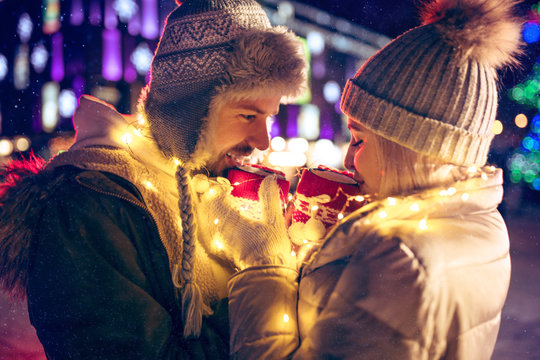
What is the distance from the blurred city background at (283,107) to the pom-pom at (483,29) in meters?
5.51

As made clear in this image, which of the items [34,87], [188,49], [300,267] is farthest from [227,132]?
[34,87]

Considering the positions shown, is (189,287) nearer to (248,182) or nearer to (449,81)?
(248,182)

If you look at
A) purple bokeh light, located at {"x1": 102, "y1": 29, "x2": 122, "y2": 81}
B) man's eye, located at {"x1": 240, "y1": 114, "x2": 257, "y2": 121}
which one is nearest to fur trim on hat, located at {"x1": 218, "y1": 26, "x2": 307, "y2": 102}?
man's eye, located at {"x1": 240, "y1": 114, "x2": 257, "y2": 121}

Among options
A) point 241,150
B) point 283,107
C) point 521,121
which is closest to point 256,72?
point 241,150

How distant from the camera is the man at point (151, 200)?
137 centimetres

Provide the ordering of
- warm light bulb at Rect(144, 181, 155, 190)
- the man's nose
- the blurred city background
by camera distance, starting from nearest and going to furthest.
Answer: warm light bulb at Rect(144, 181, 155, 190), the man's nose, the blurred city background

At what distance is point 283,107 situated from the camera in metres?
18.8

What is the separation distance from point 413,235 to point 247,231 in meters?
0.80

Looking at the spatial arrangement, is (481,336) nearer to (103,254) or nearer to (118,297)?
(118,297)

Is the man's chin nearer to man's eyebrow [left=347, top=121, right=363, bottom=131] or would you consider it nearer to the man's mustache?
the man's mustache

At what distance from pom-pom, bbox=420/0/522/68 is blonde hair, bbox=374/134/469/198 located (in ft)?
1.37

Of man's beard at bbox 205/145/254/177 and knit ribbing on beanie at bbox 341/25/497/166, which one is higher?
knit ribbing on beanie at bbox 341/25/497/166

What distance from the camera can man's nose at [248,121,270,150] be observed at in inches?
78.7

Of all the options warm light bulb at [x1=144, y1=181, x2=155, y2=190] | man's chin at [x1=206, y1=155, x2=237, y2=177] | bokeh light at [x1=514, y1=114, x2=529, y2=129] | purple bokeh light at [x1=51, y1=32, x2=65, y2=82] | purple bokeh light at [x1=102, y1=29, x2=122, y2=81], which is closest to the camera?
warm light bulb at [x1=144, y1=181, x2=155, y2=190]
